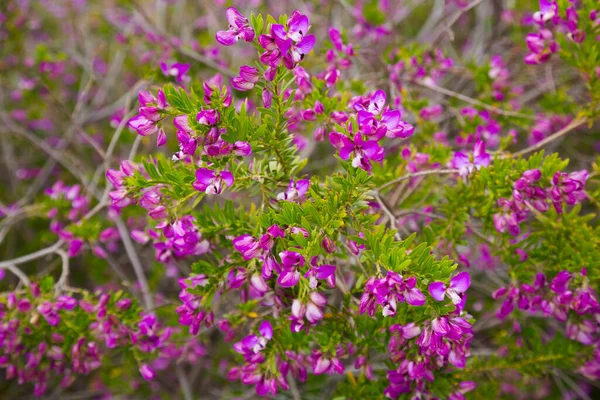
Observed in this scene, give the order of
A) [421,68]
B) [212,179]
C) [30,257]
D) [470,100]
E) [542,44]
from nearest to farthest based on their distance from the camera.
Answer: [212,179] → [542,44] → [30,257] → [470,100] → [421,68]

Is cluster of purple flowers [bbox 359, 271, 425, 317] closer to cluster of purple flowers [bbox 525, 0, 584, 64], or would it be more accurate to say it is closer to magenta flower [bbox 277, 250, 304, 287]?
magenta flower [bbox 277, 250, 304, 287]

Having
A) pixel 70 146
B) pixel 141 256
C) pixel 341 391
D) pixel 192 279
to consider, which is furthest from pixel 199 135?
pixel 70 146

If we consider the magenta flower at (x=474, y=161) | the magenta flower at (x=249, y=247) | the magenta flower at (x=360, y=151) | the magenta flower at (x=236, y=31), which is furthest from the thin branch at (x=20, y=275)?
the magenta flower at (x=474, y=161)

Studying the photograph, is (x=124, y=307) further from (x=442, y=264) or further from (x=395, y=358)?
(x=442, y=264)

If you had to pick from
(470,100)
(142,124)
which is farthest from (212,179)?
(470,100)

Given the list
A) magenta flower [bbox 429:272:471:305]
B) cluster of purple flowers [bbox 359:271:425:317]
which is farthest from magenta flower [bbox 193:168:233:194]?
magenta flower [bbox 429:272:471:305]

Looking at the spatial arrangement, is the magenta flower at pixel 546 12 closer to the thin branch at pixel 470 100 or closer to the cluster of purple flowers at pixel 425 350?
the thin branch at pixel 470 100

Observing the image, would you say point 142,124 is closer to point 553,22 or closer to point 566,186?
point 566,186
